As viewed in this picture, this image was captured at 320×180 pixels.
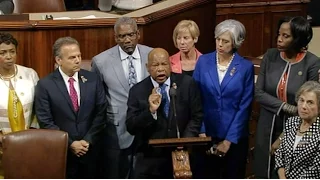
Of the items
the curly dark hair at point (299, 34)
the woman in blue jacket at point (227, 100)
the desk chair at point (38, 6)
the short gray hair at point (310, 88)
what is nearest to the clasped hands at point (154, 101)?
the woman in blue jacket at point (227, 100)

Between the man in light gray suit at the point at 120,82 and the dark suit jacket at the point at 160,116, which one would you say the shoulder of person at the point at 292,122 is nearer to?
the dark suit jacket at the point at 160,116

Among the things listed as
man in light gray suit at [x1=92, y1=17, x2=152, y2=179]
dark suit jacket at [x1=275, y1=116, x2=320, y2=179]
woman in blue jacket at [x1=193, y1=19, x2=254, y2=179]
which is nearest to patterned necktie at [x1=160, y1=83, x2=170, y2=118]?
woman in blue jacket at [x1=193, y1=19, x2=254, y2=179]

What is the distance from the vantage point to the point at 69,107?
4758mm

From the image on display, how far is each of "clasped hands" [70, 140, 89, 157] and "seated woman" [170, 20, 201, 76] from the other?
776 millimetres

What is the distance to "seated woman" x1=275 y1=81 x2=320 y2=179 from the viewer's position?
14.5 feet

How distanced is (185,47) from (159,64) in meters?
0.52

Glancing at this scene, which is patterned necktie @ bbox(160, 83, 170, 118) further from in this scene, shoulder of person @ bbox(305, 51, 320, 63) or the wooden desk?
the wooden desk

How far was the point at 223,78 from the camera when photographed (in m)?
4.78

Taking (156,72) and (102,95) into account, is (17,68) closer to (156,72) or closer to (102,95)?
(102,95)

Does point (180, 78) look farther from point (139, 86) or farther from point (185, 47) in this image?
point (185, 47)

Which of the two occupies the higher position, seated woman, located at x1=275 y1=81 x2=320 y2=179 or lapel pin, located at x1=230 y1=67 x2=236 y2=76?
lapel pin, located at x1=230 y1=67 x2=236 y2=76

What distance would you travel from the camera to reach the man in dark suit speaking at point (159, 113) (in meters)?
4.52

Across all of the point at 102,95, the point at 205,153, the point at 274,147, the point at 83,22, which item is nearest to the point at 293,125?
the point at 274,147

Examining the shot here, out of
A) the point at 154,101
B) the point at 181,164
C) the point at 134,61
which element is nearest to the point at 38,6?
the point at 134,61
